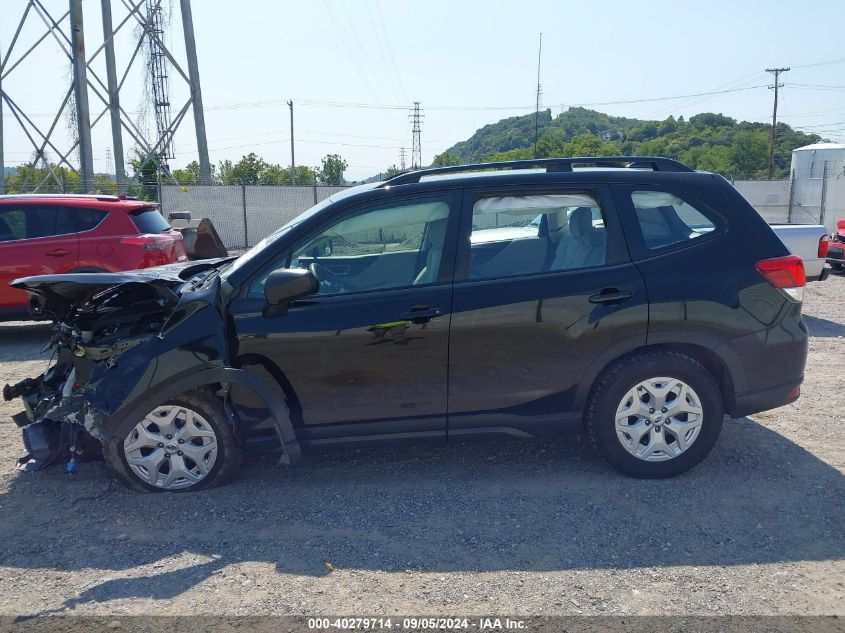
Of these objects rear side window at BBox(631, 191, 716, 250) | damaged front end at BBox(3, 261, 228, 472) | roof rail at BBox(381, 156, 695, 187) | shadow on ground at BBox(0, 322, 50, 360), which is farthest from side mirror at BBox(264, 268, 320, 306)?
shadow on ground at BBox(0, 322, 50, 360)

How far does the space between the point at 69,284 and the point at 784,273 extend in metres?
4.40

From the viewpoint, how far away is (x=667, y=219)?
4504mm

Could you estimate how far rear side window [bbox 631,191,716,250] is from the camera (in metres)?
4.45

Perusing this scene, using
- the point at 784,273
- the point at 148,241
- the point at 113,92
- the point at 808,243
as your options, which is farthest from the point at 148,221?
the point at 113,92

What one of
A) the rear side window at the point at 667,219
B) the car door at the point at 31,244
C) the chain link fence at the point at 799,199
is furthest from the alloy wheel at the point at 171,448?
the chain link fence at the point at 799,199

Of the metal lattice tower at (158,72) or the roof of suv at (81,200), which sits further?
the metal lattice tower at (158,72)

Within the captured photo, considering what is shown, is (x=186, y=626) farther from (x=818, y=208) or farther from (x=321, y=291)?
(x=818, y=208)

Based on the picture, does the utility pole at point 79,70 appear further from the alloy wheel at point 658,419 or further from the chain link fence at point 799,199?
the chain link fence at point 799,199

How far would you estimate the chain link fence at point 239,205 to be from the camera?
20891 millimetres

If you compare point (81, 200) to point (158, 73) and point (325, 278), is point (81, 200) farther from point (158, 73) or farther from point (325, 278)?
point (158, 73)

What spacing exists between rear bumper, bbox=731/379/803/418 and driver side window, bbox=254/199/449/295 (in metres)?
2.02

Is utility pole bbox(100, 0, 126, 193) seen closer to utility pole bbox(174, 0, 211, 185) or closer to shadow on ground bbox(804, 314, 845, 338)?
utility pole bbox(174, 0, 211, 185)

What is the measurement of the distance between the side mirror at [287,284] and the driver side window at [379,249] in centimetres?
22

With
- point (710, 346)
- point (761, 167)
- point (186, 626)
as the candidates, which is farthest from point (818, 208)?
point (761, 167)
